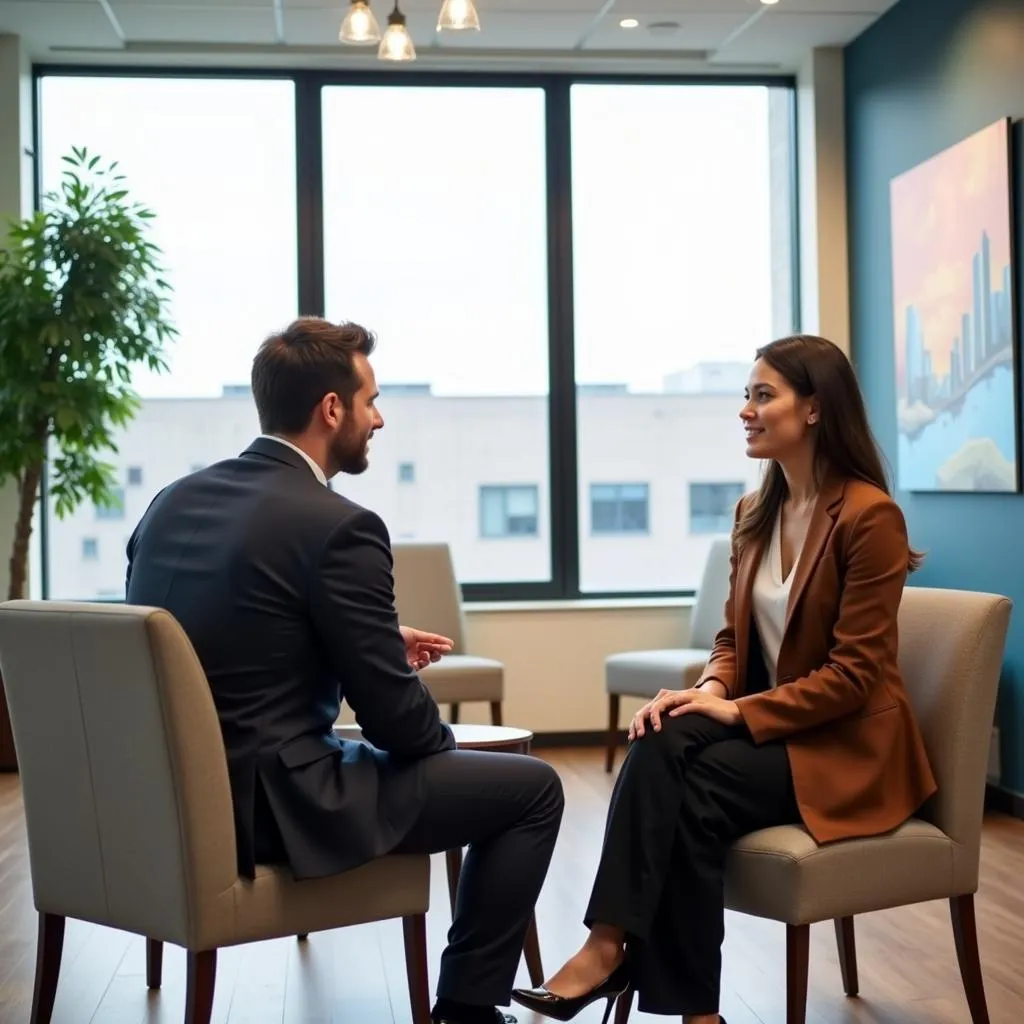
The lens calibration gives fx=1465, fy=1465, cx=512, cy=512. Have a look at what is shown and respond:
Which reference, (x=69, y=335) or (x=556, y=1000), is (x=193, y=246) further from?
(x=556, y=1000)

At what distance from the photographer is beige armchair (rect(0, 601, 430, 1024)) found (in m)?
2.23

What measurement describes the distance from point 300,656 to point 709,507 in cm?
445

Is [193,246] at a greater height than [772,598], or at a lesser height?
greater

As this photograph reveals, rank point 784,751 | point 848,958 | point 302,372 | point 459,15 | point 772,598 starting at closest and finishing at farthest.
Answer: point 302,372, point 784,751, point 772,598, point 848,958, point 459,15

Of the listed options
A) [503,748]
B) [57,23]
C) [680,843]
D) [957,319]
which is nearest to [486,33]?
[57,23]

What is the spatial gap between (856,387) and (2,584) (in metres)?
4.24

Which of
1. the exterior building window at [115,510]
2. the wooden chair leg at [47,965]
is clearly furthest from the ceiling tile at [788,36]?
the wooden chair leg at [47,965]

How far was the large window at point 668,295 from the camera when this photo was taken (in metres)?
6.55

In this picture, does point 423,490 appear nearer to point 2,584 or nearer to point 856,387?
point 2,584

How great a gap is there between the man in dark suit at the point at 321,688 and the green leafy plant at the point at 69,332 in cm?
318

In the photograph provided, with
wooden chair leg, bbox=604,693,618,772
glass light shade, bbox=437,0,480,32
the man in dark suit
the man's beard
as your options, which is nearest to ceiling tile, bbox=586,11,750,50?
glass light shade, bbox=437,0,480,32

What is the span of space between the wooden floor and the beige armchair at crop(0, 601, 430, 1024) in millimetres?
555

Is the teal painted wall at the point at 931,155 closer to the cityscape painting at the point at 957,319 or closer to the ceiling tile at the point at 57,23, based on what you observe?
the cityscape painting at the point at 957,319

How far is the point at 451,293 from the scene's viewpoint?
6500 mm
